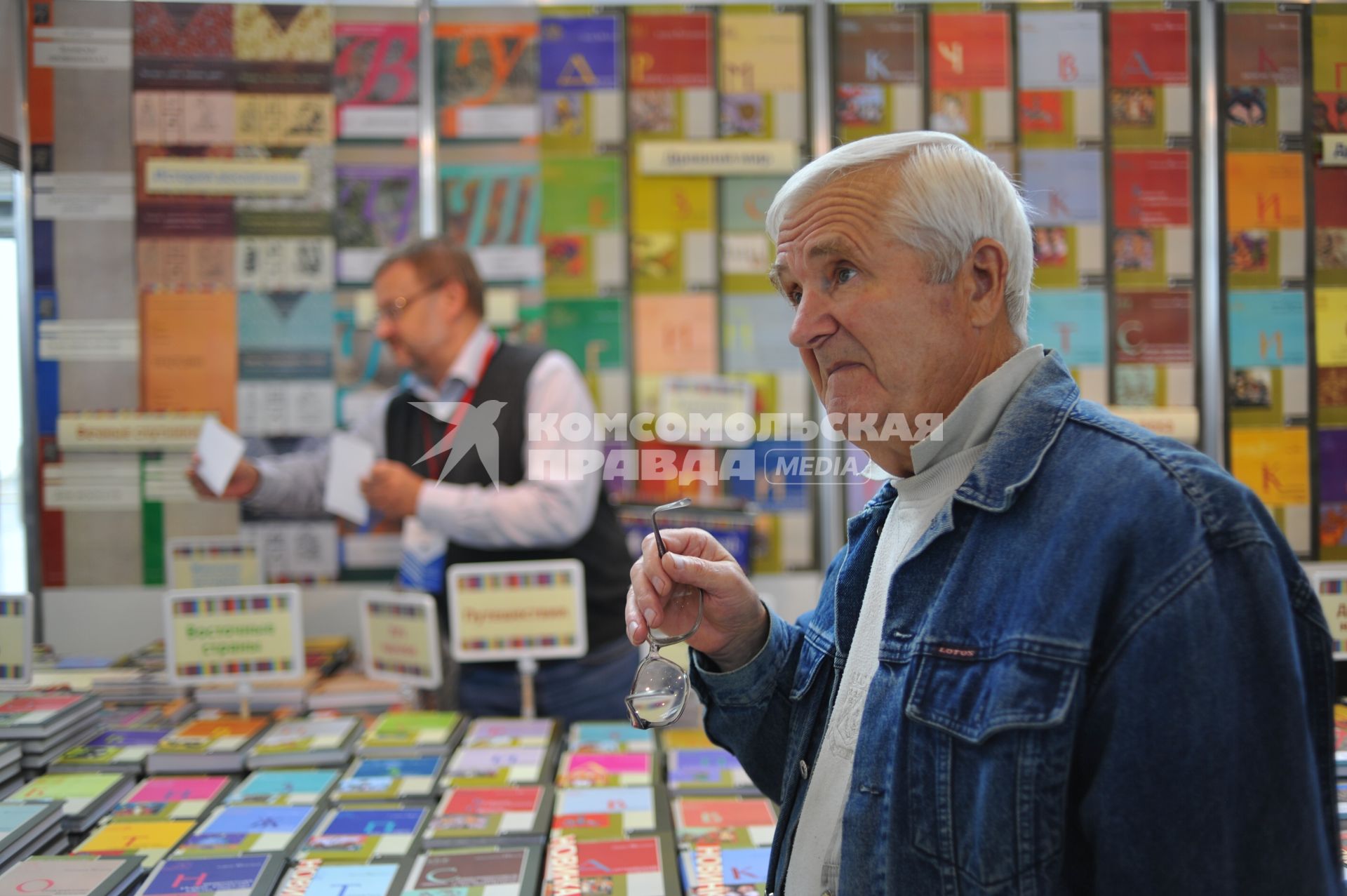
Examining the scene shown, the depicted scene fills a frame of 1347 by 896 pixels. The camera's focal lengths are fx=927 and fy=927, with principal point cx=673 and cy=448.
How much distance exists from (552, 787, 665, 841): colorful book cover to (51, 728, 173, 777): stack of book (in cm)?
106

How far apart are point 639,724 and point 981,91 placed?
305cm

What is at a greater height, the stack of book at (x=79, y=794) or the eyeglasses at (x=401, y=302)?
the eyeglasses at (x=401, y=302)

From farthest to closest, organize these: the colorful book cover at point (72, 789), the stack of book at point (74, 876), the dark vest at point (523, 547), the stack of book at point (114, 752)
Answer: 1. the dark vest at point (523, 547)
2. the stack of book at point (114, 752)
3. the colorful book cover at point (72, 789)
4. the stack of book at point (74, 876)

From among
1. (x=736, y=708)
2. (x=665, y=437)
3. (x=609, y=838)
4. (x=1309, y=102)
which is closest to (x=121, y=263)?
(x=665, y=437)

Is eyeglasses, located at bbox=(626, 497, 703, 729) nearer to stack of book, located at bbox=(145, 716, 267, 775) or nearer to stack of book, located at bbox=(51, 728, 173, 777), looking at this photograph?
stack of book, located at bbox=(145, 716, 267, 775)

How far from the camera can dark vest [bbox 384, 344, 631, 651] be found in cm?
299

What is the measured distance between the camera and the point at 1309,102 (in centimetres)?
347

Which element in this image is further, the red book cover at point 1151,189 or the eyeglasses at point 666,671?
the red book cover at point 1151,189

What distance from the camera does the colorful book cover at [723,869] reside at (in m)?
1.60

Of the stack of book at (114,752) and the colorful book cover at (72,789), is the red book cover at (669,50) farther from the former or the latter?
the colorful book cover at (72,789)

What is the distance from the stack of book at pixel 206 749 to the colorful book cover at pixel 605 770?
80cm

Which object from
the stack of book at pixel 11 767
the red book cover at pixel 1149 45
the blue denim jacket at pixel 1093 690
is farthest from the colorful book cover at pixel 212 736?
the red book cover at pixel 1149 45

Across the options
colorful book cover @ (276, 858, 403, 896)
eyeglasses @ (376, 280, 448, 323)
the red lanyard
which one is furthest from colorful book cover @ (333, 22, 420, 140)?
colorful book cover @ (276, 858, 403, 896)

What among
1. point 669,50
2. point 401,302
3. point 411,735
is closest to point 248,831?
point 411,735
